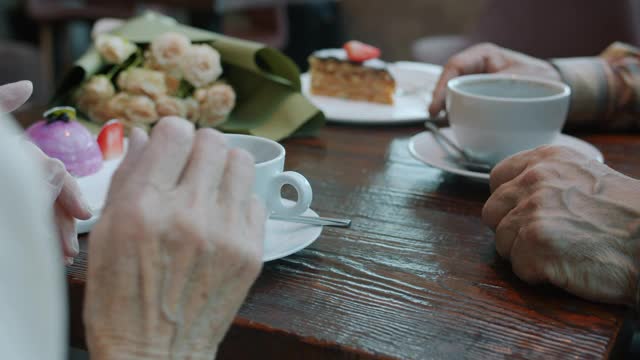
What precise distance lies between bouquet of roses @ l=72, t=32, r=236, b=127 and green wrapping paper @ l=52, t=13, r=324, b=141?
0.03 m

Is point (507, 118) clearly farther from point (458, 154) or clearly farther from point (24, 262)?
point (24, 262)

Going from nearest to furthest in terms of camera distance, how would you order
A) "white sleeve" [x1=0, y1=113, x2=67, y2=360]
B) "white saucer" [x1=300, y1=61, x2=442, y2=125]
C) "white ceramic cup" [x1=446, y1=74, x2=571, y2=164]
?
"white sleeve" [x1=0, y1=113, x2=67, y2=360] → "white ceramic cup" [x1=446, y1=74, x2=571, y2=164] → "white saucer" [x1=300, y1=61, x2=442, y2=125]

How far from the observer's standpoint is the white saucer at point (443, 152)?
40.4 inches

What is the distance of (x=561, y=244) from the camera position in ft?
2.31

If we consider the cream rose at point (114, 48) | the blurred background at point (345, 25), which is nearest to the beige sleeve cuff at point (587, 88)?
the cream rose at point (114, 48)

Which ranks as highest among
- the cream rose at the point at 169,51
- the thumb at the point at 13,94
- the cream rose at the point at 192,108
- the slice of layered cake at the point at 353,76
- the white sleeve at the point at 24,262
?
the white sleeve at the point at 24,262

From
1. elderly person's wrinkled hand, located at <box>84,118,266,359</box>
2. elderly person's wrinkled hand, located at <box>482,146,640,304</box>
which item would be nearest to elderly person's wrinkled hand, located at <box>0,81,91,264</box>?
elderly person's wrinkled hand, located at <box>84,118,266,359</box>

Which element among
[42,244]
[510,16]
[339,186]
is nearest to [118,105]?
[339,186]

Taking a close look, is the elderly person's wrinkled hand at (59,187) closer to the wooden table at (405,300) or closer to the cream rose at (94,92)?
the wooden table at (405,300)

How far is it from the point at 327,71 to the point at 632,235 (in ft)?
3.23

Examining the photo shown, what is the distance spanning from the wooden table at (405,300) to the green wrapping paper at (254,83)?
0.31 m

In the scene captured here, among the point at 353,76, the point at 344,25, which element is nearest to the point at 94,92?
the point at 353,76

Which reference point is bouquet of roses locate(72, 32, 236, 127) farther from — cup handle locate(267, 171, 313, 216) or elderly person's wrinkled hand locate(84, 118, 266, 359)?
Answer: elderly person's wrinkled hand locate(84, 118, 266, 359)

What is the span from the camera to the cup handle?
78 centimetres
